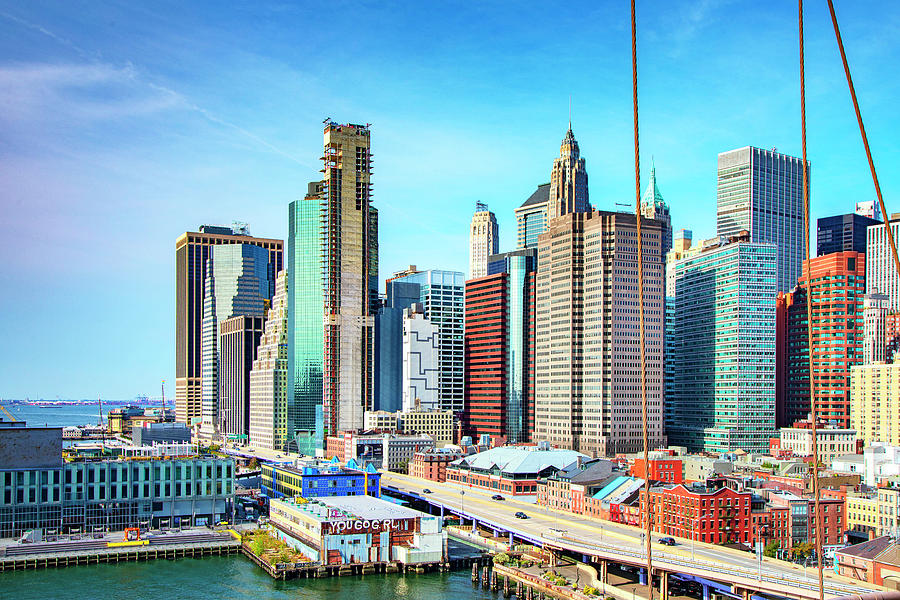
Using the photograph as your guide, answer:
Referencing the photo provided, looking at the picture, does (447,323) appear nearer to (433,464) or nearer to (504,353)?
(504,353)

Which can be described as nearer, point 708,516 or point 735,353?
point 708,516

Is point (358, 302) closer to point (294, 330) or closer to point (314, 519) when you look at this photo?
point (294, 330)

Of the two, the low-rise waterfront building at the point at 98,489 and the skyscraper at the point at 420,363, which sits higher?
the skyscraper at the point at 420,363

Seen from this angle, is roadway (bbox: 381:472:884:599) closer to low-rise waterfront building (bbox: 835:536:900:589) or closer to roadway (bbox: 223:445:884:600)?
roadway (bbox: 223:445:884:600)

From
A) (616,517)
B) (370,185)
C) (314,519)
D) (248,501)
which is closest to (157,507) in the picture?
(314,519)

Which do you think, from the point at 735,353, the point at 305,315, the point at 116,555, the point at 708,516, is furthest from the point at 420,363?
the point at 708,516

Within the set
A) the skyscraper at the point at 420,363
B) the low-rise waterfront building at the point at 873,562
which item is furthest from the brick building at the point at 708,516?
the skyscraper at the point at 420,363

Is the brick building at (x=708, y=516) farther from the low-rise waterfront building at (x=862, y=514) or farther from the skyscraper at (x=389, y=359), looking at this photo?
the skyscraper at (x=389, y=359)
